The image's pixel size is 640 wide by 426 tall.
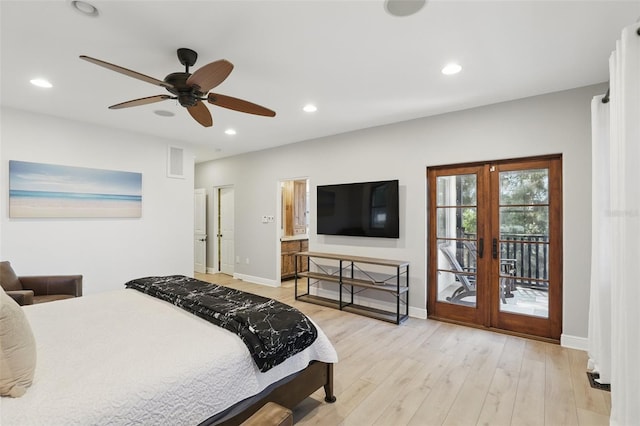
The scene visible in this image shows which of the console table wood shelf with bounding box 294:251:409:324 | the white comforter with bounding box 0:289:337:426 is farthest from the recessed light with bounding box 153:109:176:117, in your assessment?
the console table wood shelf with bounding box 294:251:409:324

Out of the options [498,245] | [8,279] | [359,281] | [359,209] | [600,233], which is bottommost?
[359,281]

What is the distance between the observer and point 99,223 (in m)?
4.33

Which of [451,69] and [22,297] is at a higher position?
[451,69]

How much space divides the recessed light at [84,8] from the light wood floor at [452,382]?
295 centimetres

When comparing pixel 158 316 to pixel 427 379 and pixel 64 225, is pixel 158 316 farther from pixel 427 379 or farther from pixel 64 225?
pixel 64 225

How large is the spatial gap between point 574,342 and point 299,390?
9.59 feet

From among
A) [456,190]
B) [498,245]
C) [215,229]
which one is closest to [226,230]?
[215,229]

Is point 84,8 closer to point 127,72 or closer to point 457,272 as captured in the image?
point 127,72

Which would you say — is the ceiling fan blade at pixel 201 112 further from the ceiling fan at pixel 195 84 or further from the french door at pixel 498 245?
the french door at pixel 498 245

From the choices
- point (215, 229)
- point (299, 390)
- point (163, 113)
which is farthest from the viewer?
point (215, 229)

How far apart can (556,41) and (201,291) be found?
3.42 metres

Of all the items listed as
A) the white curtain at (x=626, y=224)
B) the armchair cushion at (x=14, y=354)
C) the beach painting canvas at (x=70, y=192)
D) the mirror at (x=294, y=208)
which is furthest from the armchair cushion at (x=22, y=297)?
the white curtain at (x=626, y=224)

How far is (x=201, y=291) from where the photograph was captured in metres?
2.68

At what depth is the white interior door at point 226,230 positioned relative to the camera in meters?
6.86
